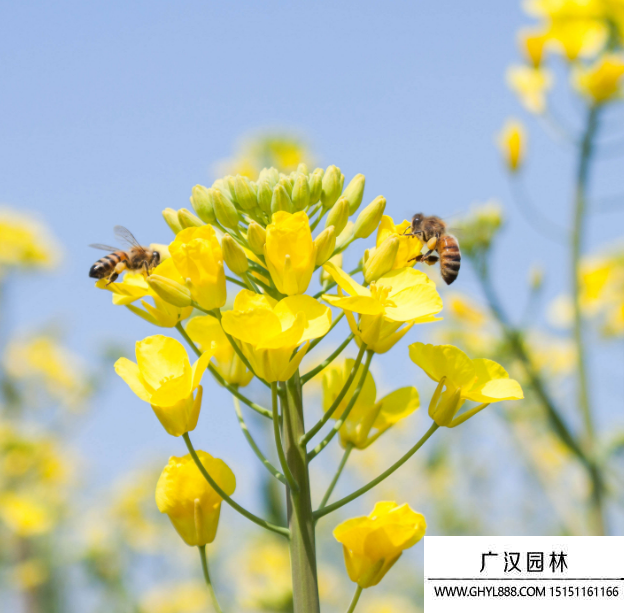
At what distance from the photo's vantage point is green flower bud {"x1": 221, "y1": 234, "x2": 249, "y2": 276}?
152cm

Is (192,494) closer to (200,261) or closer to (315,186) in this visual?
(200,261)

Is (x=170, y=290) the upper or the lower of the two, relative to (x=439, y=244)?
lower

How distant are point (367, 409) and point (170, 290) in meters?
0.63

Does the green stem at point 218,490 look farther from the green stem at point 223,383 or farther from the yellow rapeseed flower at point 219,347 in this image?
the yellow rapeseed flower at point 219,347

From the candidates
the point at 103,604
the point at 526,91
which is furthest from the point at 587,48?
the point at 103,604

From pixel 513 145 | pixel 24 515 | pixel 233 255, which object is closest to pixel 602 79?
pixel 513 145

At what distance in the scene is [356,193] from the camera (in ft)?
5.70

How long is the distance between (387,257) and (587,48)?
2.55m

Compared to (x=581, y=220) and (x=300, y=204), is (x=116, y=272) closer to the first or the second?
(x=300, y=204)

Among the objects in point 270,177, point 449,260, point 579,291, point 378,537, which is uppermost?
point 579,291

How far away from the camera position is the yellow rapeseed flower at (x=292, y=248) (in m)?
1.48

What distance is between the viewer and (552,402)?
3027 millimetres

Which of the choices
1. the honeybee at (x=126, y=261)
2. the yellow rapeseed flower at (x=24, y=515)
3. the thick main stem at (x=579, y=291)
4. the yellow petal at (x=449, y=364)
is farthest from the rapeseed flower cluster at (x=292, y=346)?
the yellow rapeseed flower at (x=24, y=515)

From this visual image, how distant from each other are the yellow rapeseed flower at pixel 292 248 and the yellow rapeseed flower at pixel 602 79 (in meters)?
2.48
